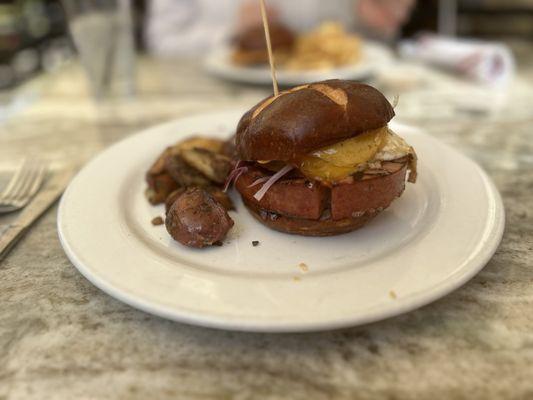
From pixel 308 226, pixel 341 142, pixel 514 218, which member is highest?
pixel 341 142

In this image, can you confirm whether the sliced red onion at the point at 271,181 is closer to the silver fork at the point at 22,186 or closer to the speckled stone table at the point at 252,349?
the speckled stone table at the point at 252,349

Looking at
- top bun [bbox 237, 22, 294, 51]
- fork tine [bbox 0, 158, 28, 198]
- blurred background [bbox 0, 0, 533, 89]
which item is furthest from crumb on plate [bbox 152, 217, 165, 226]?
blurred background [bbox 0, 0, 533, 89]

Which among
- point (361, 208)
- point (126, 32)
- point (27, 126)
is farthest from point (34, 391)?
point (126, 32)

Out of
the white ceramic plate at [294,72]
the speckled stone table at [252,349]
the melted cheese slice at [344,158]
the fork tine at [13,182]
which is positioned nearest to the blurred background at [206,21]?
the white ceramic plate at [294,72]

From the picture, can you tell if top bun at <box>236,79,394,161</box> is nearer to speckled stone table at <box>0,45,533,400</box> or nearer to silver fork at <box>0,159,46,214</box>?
speckled stone table at <box>0,45,533,400</box>

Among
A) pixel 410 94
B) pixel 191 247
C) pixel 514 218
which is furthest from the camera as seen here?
pixel 410 94

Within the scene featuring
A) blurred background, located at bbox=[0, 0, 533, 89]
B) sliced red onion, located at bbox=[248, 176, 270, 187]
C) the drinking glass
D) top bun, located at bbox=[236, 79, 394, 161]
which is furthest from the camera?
blurred background, located at bbox=[0, 0, 533, 89]

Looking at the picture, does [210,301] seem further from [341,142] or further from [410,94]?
[410,94]
